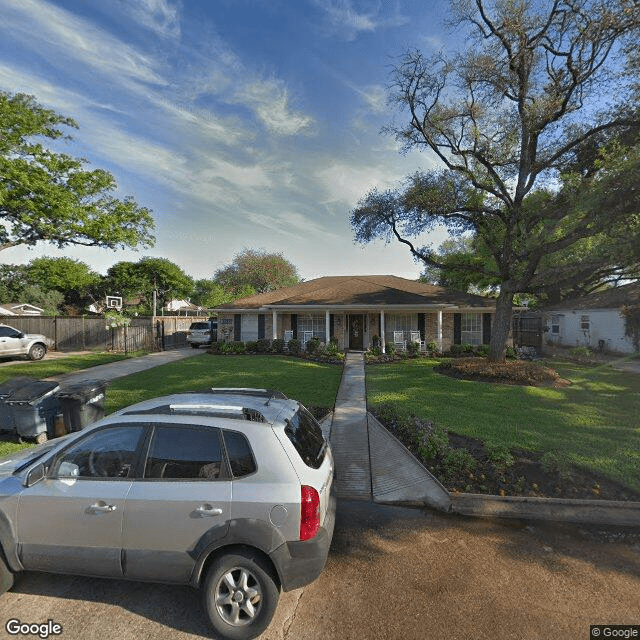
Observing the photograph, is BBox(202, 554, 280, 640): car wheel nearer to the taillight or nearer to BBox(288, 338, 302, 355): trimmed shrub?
the taillight

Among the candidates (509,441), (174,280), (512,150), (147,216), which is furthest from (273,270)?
(509,441)

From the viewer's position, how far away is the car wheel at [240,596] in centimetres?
254

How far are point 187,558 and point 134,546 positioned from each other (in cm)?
45

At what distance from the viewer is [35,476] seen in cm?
285

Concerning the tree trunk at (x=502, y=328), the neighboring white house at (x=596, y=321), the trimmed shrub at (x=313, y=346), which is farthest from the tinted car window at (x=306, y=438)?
the neighboring white house at (x=596, y=321)

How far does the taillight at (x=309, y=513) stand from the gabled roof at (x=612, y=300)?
20.7 m

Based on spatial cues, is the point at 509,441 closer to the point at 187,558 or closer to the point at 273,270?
the point at 187,558

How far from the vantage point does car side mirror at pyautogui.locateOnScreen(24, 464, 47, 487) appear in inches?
111

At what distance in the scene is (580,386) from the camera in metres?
10.6

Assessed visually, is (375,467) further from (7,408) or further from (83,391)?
(7,408)

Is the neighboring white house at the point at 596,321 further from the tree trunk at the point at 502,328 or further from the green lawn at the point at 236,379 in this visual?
the green lawn at the point at 236,379

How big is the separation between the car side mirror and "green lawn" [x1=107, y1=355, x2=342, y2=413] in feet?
19.9

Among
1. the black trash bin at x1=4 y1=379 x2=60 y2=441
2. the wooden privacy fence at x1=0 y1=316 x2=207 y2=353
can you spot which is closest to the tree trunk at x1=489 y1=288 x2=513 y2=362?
the black trash bin at x1=4 y1=379 x2=60 y2=441

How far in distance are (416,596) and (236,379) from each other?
9.33 metres
